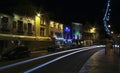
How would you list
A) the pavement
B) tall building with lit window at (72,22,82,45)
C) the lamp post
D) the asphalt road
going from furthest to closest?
1. tall building with lit window at (72,22,82,45)
2. the lamp post
3. the asphalt road
4. the pavement

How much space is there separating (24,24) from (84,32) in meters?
65.7

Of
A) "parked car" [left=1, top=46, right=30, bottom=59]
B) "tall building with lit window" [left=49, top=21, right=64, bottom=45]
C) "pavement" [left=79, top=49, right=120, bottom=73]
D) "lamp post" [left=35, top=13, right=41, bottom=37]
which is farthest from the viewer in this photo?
"tall building with lit window" [left=49, top=21, right=64, bottom=45]

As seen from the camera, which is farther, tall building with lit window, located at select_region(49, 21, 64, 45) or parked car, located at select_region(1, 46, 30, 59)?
tall building with lit window, located at select_region(49, 21, 64, 45)

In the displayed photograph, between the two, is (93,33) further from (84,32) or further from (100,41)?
(84,32)

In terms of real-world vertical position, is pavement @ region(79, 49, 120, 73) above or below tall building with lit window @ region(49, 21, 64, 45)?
below

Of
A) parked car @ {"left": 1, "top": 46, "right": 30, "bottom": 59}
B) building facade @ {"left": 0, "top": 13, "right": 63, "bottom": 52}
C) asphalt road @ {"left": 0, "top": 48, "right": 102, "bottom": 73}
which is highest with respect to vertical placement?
building facade @ {"left": 0, "top": 13, "right": 63, "bottom": 52}

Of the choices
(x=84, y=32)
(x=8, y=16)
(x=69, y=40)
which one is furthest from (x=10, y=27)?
(x=84, y=32)

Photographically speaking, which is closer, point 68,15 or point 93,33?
point 68,15

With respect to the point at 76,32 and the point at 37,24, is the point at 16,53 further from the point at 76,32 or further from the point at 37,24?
the point at 76,32

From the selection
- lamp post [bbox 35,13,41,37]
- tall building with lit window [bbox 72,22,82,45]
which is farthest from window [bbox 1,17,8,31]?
tall building with lit window [bbox 72,22,82,45]

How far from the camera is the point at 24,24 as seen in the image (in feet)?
197

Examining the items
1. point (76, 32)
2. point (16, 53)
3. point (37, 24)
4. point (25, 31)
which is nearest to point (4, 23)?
point (25, 31)

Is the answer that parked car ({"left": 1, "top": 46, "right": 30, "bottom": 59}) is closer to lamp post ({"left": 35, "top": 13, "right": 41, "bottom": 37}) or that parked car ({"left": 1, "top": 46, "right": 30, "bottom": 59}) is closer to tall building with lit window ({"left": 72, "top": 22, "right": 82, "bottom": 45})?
lamp post ({"left": 35, "top": 13, "right": 41, "bottom": 37})

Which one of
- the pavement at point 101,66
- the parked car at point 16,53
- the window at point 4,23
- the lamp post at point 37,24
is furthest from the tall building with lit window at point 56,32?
the parked car at point 16,53
